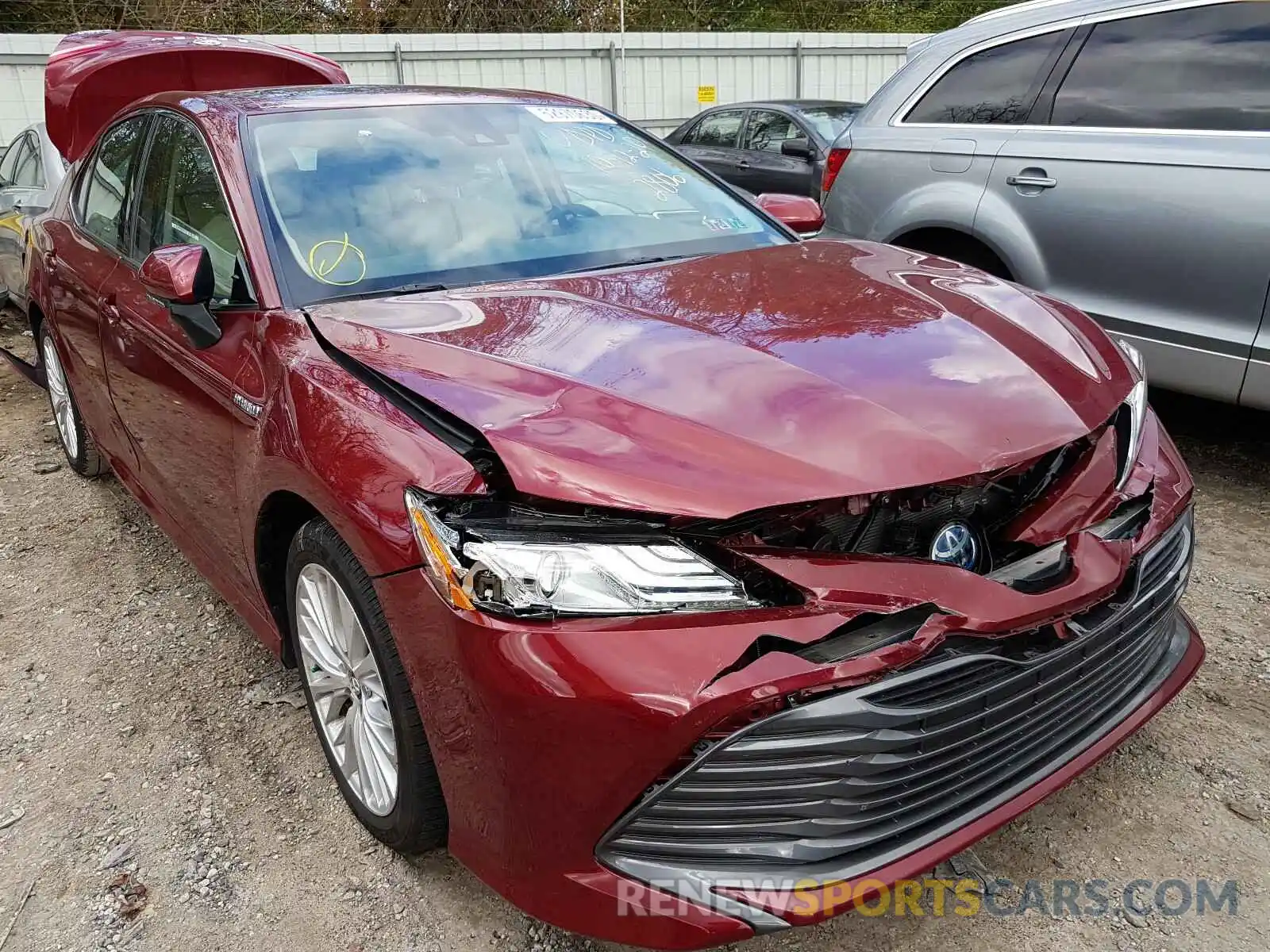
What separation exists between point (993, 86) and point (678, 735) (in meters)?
3.72

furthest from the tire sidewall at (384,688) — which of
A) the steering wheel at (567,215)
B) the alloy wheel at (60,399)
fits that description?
the alloy wheel at (60,399)

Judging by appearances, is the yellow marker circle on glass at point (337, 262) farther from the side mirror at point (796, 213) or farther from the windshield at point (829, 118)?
the windshield at point (829, 118)

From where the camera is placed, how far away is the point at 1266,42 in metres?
3.29

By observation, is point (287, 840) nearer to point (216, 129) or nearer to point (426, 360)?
point (426, 360)

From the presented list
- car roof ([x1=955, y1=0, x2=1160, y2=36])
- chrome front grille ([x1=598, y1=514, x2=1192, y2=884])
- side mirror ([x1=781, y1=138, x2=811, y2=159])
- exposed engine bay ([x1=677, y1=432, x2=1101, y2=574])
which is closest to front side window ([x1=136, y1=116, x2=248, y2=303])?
exposed engine bay ([x1=677, y1=432, x2=1101, y2=574])

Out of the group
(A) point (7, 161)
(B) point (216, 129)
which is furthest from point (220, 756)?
(A) point (7, 161)

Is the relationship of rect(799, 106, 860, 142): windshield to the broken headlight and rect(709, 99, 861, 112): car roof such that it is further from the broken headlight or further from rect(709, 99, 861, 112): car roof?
the broken headlight

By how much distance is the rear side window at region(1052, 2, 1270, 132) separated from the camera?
10.9ft

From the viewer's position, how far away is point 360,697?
2.01 m

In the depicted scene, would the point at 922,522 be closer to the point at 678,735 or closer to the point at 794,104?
the point at 678,735

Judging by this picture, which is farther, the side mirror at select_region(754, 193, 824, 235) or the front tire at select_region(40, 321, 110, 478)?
the front tire at select_region(40, 321, 110, 478)

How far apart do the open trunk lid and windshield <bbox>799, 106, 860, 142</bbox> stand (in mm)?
5359

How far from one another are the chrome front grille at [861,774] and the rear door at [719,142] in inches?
337

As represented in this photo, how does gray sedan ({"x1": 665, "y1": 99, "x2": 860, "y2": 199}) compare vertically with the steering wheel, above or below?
below
